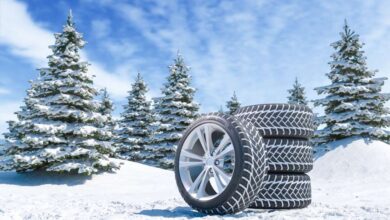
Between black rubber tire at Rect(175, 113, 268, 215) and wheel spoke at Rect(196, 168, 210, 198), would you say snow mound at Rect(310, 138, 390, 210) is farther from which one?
black rubber tire at Rect(175, 113, 268, 215)

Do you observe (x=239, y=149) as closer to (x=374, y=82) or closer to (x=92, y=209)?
(x=92, y=209)

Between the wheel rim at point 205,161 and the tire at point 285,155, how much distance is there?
665 millimetres

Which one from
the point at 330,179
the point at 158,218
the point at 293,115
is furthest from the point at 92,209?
the point at 330,179

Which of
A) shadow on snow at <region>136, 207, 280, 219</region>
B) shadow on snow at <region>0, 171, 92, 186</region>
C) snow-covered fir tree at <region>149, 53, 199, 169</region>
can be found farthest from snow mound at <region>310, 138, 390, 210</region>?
snow-covered fir tree at <region>149, 53, 199, 169</region>

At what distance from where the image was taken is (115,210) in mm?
6266

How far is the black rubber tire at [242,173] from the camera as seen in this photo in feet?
17.0

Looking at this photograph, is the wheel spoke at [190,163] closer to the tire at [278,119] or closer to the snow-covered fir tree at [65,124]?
the tire at [278,119]

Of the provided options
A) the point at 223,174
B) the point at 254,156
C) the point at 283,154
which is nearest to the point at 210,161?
the point at 223,174

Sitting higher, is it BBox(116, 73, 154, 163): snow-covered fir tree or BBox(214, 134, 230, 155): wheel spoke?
BBox(116, 73, 154, 163): snow-covered fir tree

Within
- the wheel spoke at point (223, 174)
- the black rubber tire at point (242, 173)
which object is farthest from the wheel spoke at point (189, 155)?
the black rubber tire at point (242, 173)

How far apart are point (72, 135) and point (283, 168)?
11.9m

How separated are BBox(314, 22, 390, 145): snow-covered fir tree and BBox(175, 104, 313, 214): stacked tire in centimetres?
1337

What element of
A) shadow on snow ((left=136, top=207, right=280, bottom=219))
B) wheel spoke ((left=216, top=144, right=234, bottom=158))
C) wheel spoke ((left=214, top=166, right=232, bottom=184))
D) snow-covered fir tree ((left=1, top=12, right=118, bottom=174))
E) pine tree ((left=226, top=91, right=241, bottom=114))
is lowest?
shadow on snow ((left=136, top=207, right=280, bottom=219))

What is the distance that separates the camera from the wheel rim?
572 cm
